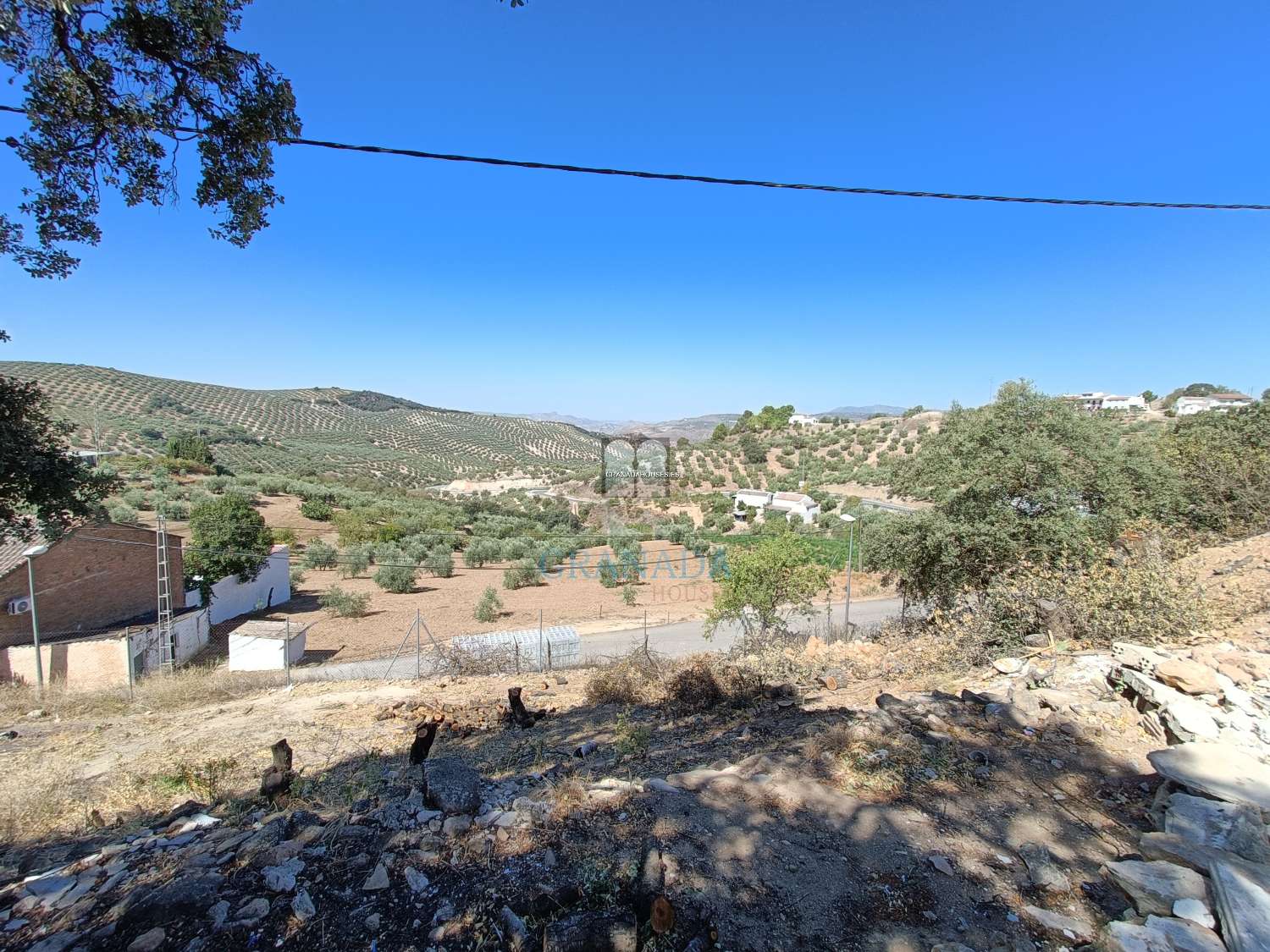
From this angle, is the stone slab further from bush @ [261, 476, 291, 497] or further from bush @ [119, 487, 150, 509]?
bush @ [261, 476, 291, 497]

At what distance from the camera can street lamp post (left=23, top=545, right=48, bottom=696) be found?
11.2 meters

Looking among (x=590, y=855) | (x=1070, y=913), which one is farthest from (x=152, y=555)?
(x=1070, y=913)

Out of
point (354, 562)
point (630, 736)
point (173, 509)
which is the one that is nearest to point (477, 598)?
point (354, 562)

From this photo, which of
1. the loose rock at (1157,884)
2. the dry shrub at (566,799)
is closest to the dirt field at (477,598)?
the dry shrub at (566,799)

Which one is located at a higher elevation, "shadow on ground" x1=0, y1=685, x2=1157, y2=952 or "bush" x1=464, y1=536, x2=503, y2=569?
"shadow on ground" x1=0, y1=685, x2=1157, y2=952

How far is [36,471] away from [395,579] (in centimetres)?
1943

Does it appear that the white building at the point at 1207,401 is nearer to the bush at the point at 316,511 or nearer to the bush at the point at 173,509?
the bush at the point at 316,511

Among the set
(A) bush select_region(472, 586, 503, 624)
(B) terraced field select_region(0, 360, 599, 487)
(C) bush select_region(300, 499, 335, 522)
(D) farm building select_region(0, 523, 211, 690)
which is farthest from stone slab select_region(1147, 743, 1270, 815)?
(B) terraced field select_region(0, 360, 599, 487)

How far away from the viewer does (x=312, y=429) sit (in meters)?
58.7

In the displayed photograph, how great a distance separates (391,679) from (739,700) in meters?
8.30

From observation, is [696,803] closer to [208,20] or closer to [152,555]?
[208,20]

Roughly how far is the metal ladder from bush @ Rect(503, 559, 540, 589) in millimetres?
12603

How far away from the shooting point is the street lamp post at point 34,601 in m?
11.2

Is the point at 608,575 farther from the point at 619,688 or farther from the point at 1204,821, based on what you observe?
the point at 1204,821
